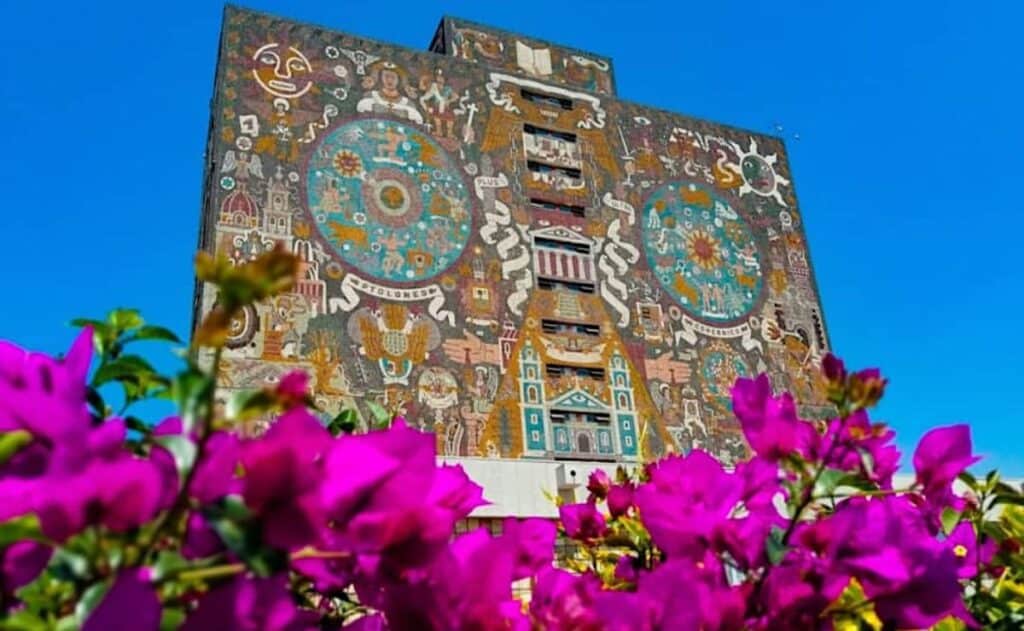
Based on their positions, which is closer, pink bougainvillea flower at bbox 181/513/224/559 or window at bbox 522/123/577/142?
pink bougainvillea flower at bbox 181/513/224/559

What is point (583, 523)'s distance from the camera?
68 cm

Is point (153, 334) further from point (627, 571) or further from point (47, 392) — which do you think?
point (627, 571)

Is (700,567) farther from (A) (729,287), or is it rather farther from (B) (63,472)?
Answer: (A) (729,287)

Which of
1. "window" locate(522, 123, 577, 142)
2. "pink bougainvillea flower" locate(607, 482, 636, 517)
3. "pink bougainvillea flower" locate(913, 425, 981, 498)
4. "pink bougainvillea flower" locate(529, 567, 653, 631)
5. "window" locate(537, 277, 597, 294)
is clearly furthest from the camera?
"window" locate(522, 123, 577, 142)

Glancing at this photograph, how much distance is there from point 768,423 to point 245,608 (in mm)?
304

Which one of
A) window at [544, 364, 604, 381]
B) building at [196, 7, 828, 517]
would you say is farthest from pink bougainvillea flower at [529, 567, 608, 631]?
window at [544, 364, 604, 381]

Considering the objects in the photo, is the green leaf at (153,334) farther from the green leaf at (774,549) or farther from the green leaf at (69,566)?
the green leaf at (774,549)

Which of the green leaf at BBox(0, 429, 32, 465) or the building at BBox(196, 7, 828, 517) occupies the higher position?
the building at BBox(196, 7, 828, 517)

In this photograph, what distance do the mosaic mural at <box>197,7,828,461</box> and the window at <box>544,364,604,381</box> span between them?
0.7 inches

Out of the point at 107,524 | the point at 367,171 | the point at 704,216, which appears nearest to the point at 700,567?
the point at 107,524

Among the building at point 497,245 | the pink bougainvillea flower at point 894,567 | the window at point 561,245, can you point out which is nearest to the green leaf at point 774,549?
the pink bougainvillea flower at point 894,567

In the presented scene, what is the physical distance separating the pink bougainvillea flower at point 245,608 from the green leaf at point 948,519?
0.50 metres

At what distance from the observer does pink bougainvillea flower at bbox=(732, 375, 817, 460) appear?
43 centimetres

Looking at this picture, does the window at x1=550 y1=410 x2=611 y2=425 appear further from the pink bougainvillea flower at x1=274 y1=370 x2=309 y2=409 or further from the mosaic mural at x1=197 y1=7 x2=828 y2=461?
the pink bougainvillea flower at x1=274 y1=370 x2=309 y2=409
